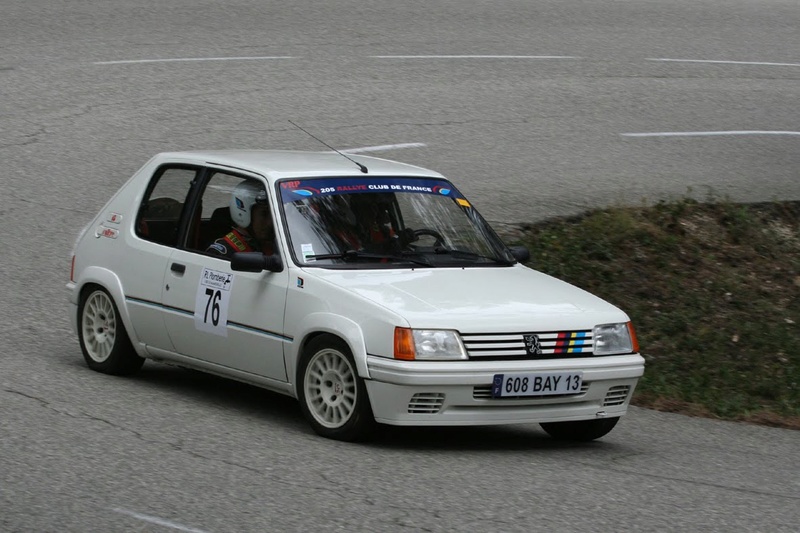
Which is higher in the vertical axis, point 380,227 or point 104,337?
point 380,227

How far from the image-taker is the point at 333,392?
289 inches

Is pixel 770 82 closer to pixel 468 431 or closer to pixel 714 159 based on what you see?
pixel 714 159

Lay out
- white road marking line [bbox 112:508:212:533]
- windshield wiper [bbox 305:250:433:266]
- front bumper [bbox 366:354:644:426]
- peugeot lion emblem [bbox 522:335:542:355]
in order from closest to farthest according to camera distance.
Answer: white road marking line [bbox 112:508:212:533]
front bumper [bbox 366:354:644:426]
peugeot lion emblem [bbox 522:335:542:355]
windshield wiper [bbox 305:250:433:266]

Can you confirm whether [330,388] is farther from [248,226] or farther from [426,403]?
[248,226]

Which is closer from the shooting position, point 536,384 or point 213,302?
point 536,384

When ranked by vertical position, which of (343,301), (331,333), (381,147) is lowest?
(381,147)

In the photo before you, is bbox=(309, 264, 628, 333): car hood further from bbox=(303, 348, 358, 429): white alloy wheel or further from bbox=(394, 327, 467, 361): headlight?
bbox=(303, 348, 358, 429): white alloy wheel

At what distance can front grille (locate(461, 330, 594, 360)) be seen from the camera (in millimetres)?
7055

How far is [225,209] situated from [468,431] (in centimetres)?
204

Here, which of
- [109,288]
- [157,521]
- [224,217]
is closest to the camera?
[157,521]

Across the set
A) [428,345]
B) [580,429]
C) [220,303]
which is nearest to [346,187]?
[220,303]

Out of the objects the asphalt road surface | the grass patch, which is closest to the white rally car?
the asphalt road surface

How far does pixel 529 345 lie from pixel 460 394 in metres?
0.47

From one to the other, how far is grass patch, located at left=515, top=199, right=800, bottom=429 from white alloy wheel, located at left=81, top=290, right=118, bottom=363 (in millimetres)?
3742
